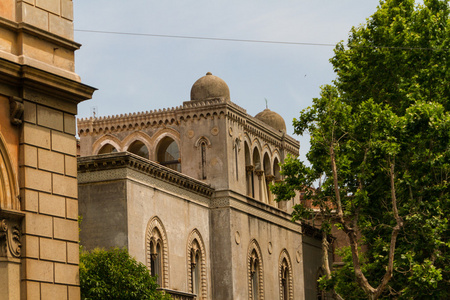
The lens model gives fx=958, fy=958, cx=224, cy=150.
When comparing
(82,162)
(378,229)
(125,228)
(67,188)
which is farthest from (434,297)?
(67,188)

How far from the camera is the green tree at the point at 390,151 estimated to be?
26.1 m

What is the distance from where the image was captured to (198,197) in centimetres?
3662

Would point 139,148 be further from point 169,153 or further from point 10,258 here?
point 10,258

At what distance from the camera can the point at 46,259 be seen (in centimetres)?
1458

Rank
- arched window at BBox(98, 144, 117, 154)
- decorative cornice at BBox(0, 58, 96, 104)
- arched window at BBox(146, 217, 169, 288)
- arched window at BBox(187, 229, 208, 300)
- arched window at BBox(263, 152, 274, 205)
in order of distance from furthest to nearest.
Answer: arched window at BBox(263, 152, 274, 205) < arched window at BBox(98, 144, 117, 154) < arched window at BBox(187, 229, 208, 300) < arched window at BBox(146, 217, 169, 288) < decorative cornice at BBox(0, 58, 96, 104)

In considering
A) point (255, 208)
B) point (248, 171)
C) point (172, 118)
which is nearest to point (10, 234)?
point (172, 118)

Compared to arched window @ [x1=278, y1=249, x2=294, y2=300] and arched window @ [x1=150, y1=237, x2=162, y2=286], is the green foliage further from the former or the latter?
arched window @ [x1=278, y1=249, x2=294, y2=300]

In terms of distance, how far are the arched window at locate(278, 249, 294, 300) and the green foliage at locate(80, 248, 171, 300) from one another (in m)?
15.0

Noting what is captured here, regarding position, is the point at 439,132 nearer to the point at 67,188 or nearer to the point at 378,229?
the point at 378,229

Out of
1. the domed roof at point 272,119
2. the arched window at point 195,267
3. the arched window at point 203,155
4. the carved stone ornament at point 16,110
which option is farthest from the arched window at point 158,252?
the carved stone ornament at point 16,110

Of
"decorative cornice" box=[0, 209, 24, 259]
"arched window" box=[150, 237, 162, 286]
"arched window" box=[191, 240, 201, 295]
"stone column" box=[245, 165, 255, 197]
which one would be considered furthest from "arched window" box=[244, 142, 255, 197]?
"decorative cornice" box=[0, 209, 24, 259]

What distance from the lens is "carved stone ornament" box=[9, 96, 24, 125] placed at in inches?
572

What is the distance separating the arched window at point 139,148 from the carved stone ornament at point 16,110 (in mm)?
24948

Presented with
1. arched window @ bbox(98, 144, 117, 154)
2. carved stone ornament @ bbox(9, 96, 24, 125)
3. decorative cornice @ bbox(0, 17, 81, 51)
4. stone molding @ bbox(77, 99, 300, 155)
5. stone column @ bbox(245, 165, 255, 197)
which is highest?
stone molding @ bbox(77, 99, 300, 155)
